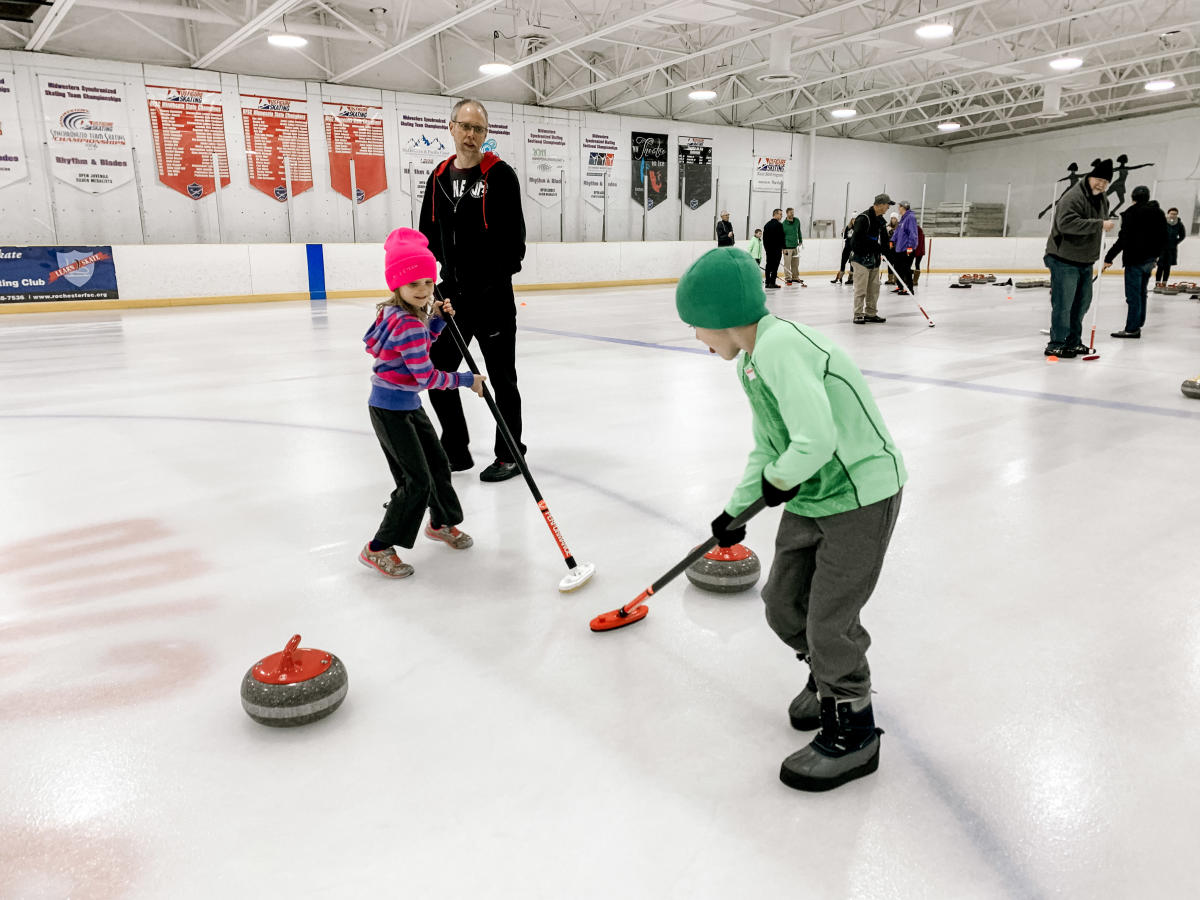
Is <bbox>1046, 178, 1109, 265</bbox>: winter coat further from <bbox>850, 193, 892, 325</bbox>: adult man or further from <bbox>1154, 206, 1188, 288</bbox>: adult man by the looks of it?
<bbox>1154, 206, 1188, 288</bbox>: adult man

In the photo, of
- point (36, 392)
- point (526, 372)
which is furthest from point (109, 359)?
point (526, 372)

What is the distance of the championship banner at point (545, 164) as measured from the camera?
1919cm

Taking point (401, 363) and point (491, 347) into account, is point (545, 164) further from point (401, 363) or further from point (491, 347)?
point (401, 363)

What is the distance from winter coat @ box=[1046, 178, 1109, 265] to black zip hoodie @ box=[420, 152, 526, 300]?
15.9 ft

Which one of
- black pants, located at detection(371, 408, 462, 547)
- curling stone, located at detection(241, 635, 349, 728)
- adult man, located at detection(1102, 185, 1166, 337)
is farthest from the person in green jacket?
adult man, located at detection(1102, 185, 1166, 337)

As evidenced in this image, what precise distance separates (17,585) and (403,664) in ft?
4.65

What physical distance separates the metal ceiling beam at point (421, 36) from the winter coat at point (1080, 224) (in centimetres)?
826

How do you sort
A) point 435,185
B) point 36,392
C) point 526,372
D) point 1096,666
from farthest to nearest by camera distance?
point 526,372
point 36,392
point 435,185
point 1096,666

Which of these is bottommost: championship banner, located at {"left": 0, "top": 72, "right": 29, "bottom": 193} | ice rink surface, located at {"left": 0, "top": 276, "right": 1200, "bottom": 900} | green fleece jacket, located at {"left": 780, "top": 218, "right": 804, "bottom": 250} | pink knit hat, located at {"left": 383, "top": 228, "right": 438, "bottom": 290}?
ice rink surface, located at {"left": 0, "top": 276, "right": 1200, "bottom": 900}

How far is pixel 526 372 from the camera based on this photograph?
22.2 ft

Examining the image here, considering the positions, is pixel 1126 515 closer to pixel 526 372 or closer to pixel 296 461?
pixel 296 461

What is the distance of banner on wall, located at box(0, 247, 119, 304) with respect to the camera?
12.4m

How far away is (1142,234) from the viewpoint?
8.08 metres

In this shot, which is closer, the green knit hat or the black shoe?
the green knit hat
